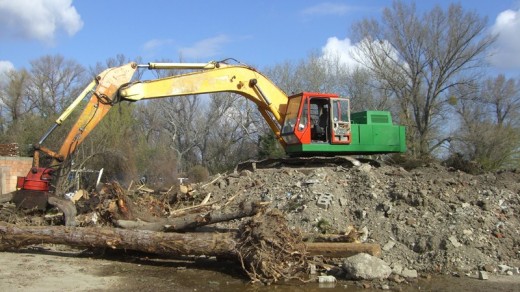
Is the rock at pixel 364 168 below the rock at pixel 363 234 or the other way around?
the other way around

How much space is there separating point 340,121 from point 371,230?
15.0 feet

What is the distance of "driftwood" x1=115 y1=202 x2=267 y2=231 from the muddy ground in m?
0.62

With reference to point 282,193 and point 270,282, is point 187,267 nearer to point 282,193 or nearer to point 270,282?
point 270,282

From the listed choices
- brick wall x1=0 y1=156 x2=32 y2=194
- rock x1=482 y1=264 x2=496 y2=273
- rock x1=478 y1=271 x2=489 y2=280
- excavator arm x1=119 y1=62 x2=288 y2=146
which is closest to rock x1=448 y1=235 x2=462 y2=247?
rock x1=482 y1=264 x2=496 y2=273

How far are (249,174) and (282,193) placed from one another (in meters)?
1.80

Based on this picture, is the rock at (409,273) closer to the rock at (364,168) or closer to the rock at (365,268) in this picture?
the rock at (365,268)

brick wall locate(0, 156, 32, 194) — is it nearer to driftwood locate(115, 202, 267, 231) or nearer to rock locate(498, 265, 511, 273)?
driftwood locate(115, 202, 267, 231)

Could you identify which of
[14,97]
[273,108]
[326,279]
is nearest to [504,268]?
[326,279]

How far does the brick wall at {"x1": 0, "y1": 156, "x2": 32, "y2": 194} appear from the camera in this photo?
20837 mm

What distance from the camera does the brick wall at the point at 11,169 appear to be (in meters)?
20.8

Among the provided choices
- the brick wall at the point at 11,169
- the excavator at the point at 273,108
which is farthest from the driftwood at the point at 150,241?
the brick wall at the point at 11,169

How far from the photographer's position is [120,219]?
1107cm

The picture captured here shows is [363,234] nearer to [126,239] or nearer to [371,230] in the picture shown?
[371,230]

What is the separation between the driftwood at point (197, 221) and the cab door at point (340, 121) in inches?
206
